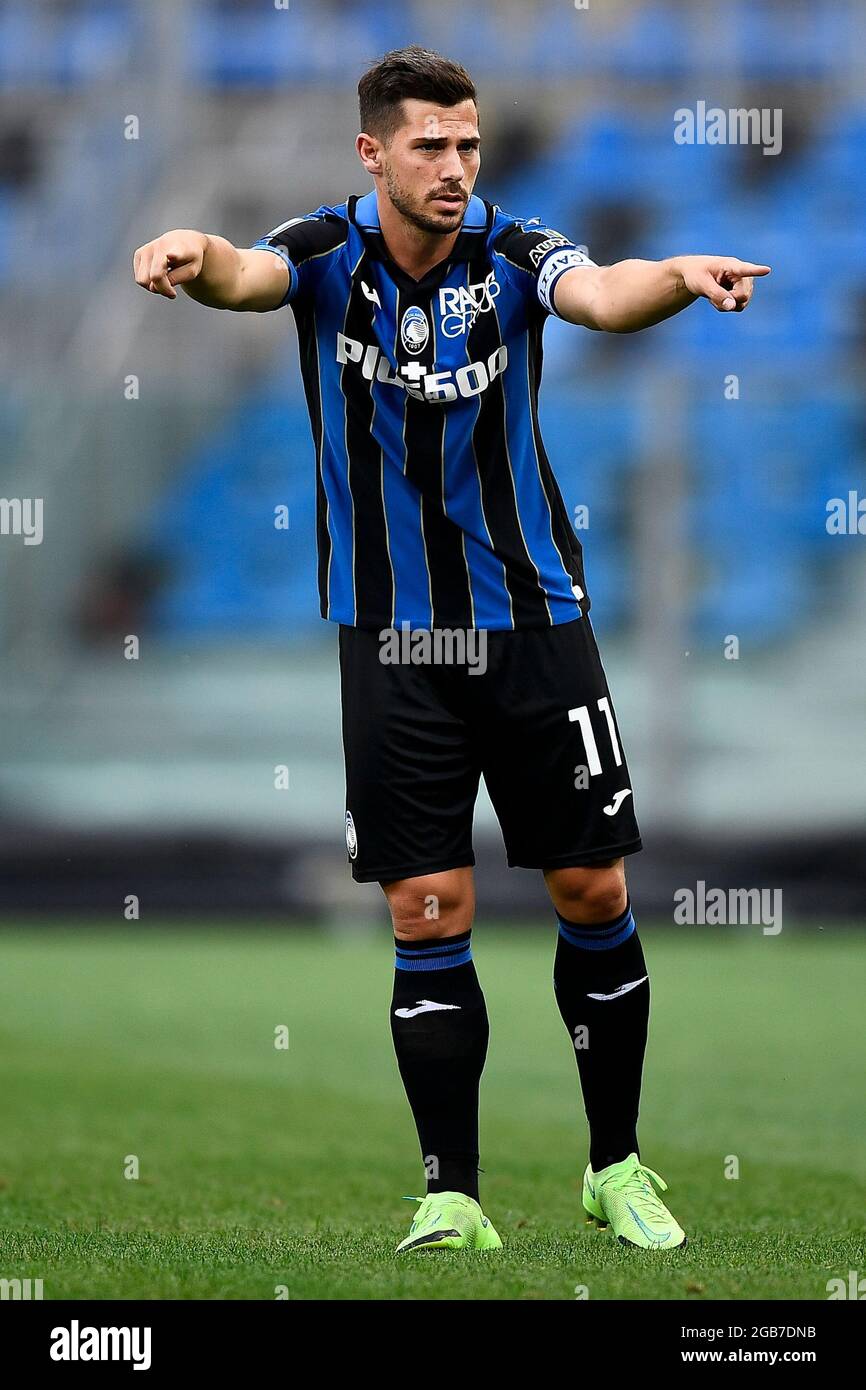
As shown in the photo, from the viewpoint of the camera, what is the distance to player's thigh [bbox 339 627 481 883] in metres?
3.72

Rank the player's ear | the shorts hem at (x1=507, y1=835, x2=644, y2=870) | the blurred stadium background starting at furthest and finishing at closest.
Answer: the blurred stadium background
the shorts hem at (x1=507, y1=835, x2=644, y2=870)
the player's ear

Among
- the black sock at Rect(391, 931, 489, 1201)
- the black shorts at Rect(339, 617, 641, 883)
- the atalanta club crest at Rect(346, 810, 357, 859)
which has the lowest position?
the black sock at Rect(391, 931, 489, 1201)

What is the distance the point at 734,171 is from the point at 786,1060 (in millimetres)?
10999

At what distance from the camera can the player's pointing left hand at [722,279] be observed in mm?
3168

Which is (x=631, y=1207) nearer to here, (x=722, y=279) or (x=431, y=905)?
(x=431, y=905)

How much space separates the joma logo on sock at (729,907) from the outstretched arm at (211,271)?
8636 mm

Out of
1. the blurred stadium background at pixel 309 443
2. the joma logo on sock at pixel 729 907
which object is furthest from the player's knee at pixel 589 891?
the blurred stadium background at pixel 309 443

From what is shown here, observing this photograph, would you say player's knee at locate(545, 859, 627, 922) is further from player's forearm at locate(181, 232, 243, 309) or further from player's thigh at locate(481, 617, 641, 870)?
player's forearm at locate(181, 232, 243, 309)

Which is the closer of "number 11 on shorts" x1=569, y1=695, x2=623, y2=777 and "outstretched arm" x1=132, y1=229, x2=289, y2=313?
"outstretched arm" x1=132, y1=229, x2=289, y2=313

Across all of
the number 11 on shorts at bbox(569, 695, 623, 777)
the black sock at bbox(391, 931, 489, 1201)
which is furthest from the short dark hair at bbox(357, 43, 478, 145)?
the black sock at bbox(391, 931, 489, 1201)

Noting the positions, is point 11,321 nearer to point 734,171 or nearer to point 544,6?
point 544,6

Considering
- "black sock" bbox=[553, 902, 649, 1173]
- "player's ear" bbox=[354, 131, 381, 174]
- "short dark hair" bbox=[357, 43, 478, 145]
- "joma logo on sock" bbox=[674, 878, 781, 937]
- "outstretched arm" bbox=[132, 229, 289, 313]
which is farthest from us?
"joma logo on sock" bbox=[674, 878, 781, 937]

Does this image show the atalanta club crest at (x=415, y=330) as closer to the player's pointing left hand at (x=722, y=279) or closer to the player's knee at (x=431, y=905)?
the player's pointing left hand at (x=722, y=279)

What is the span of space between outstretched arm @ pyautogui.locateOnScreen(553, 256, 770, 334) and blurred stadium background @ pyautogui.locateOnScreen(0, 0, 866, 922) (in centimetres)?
887
